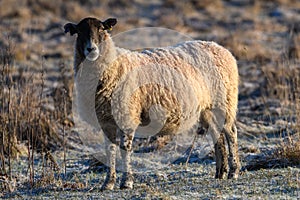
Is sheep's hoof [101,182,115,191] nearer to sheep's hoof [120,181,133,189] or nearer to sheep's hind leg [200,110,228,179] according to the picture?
sheep's hoof [120,181,133,189]

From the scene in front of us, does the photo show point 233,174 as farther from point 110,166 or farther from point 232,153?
point 110,166

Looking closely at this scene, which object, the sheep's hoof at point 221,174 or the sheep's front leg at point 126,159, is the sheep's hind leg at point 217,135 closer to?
the sheep's hoof at point 221,174

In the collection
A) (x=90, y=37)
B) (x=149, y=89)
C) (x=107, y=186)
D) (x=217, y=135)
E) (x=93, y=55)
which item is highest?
(x=90, y=37)

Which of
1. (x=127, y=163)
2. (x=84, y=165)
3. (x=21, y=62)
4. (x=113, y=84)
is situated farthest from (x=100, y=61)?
(x=21, y=62)

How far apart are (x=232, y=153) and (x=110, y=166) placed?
5.39 ft

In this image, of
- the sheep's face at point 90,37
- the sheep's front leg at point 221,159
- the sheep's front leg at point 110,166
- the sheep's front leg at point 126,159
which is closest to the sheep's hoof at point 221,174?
the sheep's front leg at point 221,159

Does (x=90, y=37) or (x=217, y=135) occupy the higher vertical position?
(x=90, y=37)

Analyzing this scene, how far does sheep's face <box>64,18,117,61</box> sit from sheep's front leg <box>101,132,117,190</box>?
1.01 metres

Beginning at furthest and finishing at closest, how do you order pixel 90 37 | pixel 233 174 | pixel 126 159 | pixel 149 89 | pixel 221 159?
1. pixel 221 159
2. pixel 233 174
3. pixel 149 89
4. pixel 126 159
5. pixel 90 37

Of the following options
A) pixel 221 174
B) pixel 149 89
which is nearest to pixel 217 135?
pixel 221 174

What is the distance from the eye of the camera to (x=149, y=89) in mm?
7559

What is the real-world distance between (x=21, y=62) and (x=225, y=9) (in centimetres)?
1074

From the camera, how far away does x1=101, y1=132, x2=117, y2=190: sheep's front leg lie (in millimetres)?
7278

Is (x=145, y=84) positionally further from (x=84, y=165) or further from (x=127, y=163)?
(x=84, y=165)
